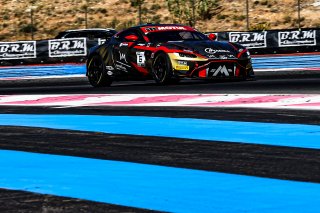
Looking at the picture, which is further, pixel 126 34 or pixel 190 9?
pixel 190 9

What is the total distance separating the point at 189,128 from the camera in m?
8.80

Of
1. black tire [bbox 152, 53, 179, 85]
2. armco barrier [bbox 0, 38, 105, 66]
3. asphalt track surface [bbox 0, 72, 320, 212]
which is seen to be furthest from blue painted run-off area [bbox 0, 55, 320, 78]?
asphalt track surface [bbox 0, 72, 320, 212]

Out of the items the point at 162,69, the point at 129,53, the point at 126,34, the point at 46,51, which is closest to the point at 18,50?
the point at 46,51

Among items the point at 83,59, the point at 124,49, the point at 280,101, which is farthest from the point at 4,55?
the point at 280,101

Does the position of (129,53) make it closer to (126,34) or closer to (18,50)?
(126,34)

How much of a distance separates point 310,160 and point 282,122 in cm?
257

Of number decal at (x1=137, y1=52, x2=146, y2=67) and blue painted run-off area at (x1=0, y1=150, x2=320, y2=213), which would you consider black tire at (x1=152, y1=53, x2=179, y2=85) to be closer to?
number decal at (x1=137, y1=52, x2=146, y2=67)

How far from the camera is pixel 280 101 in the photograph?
1134cm

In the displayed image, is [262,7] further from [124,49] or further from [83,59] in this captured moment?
[124,49]

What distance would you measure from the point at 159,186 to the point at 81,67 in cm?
2023

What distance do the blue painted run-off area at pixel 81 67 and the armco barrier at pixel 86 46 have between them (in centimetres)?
124

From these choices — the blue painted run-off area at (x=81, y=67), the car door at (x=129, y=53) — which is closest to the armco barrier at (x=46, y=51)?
the blue painted run-off area at (x=81, y=67)

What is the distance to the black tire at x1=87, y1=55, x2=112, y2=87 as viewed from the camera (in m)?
16.8

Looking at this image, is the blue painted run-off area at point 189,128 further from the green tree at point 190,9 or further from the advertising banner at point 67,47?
the green tree at point 190,9
